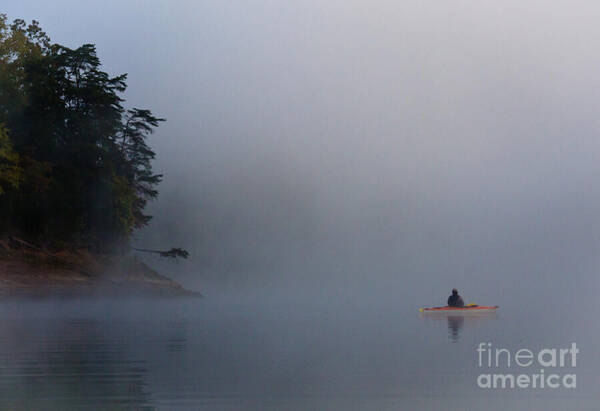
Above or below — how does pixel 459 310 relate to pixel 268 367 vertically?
above

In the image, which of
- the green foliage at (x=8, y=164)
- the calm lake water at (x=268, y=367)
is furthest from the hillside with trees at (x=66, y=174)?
the calm lake water at (x=268, y=367)

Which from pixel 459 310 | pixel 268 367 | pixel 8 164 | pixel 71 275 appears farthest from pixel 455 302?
pixel 8 164

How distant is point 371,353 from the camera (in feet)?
72.1

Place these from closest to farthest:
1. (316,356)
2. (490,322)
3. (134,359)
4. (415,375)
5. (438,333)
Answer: (415,375), (134,359), (316,356), (438,333), (490,322)

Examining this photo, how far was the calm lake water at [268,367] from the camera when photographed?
14070mm

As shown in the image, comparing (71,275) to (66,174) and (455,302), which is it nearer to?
(66,174)

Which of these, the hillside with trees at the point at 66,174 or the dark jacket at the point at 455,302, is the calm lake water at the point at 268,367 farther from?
the hillside with trees at the point at 66,174

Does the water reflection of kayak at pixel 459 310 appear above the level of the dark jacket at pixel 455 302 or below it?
below

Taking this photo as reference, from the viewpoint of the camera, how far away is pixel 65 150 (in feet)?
211

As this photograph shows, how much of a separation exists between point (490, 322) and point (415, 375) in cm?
2017

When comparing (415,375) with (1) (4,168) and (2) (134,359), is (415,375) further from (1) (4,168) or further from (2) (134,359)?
(1) (4,168)

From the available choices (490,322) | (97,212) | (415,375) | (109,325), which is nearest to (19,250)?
(97,212)

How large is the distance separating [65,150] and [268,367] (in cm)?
4998

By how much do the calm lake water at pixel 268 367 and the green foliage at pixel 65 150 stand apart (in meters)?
30.8
